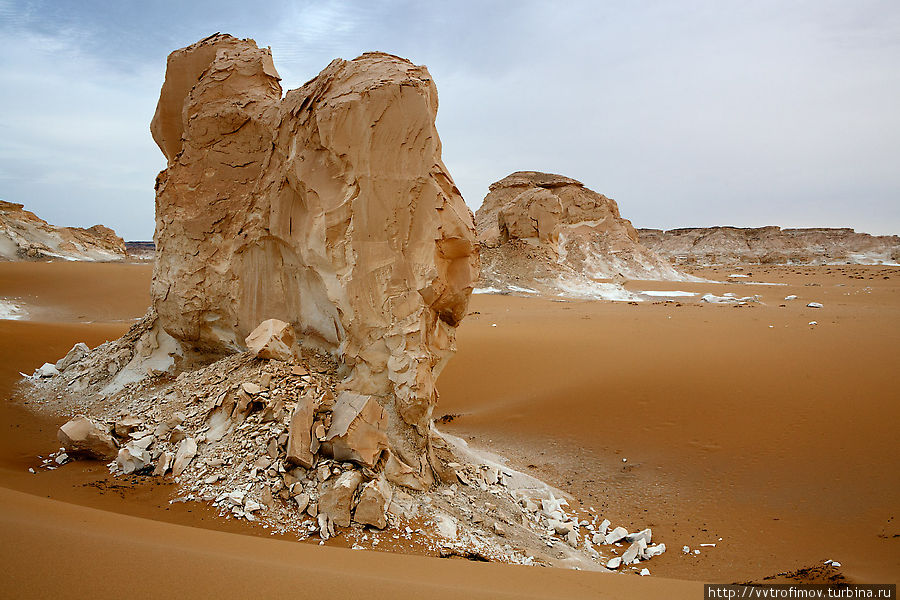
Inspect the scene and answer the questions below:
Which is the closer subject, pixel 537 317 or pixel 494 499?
pixel 494 499

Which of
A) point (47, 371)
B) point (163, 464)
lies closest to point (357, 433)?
point (163, 464)

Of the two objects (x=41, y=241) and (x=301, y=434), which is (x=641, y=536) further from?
(x=41, y=241)

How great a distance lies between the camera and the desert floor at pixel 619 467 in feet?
9.09

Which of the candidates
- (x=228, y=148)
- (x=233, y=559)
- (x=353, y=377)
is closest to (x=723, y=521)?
(x=353, y=377)

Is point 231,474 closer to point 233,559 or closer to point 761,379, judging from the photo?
point 233,559

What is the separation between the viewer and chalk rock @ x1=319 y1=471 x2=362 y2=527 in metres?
4.02

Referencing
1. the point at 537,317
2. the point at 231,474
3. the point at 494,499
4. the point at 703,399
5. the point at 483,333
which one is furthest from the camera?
the point at 537,317

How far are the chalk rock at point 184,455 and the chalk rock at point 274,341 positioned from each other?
3.59ft

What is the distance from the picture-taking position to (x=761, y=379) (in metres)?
9.69

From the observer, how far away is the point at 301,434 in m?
4.52

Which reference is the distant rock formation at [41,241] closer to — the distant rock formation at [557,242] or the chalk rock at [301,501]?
the distant rock formation at [557,242]

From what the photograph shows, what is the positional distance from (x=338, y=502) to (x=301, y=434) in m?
0.75

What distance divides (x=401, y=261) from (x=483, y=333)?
9.96 metres

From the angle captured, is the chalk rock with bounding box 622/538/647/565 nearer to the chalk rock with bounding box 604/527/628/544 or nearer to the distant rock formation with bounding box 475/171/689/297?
the chalk rock with bounding box 604/527/628/544
